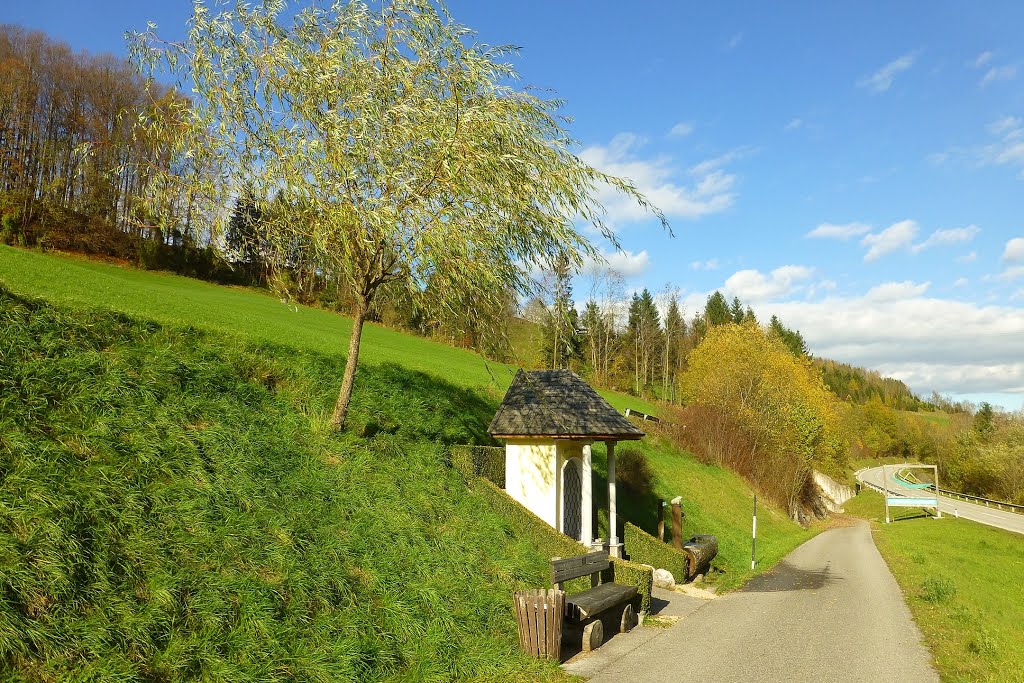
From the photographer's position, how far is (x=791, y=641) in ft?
35.8

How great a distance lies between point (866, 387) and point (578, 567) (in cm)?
17662

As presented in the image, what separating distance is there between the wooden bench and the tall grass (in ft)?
3.25

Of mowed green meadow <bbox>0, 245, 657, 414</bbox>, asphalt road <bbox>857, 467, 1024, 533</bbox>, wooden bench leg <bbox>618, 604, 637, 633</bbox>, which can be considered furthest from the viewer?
asphalt road <bbox>857, 467, 1024, 533</bbox>

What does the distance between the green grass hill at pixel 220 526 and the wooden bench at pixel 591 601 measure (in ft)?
3.24

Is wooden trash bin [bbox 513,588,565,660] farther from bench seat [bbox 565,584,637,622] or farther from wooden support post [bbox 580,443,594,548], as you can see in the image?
wooden support post [bbox 580,443,594,548]

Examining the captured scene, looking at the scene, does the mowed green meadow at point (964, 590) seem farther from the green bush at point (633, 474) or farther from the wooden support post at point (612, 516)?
the green bush at point (633, 474)

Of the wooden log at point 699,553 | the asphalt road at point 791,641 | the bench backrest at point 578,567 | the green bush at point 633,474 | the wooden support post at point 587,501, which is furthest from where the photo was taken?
the green bush at point 633,474

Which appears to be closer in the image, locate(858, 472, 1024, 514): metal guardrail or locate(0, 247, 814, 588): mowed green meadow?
locate(0, 247, 814, 588): mowed green meadow

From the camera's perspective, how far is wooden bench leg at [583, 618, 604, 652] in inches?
385

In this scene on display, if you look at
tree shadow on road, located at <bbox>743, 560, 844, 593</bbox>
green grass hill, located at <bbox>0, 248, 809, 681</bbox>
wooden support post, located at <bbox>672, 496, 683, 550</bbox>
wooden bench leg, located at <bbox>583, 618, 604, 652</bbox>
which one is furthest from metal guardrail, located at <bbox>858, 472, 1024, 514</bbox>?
wooden bench leg, located at <bbox>583, 618, 604, 652</bbox>

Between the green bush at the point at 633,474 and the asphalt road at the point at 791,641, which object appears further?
the green bush at the point at 633,474

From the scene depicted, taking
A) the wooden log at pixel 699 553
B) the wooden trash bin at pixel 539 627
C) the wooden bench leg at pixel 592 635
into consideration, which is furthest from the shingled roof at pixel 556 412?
the wooden trash bin at pixel 539 627

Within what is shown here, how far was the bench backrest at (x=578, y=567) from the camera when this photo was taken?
10.0 metres

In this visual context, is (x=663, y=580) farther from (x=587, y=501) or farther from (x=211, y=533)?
(x=211, y=533)
